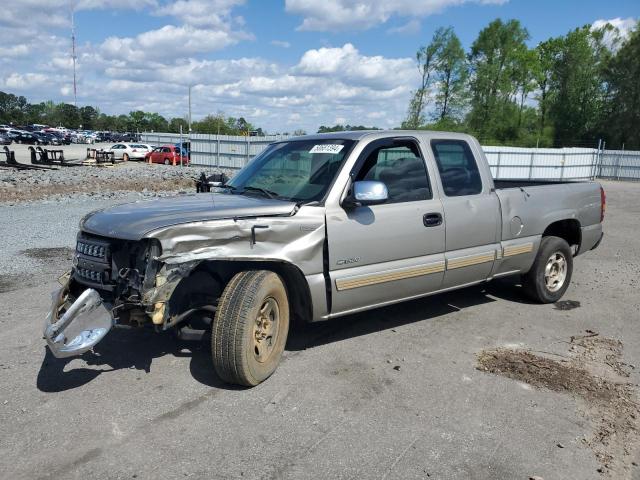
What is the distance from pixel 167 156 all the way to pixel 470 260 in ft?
110

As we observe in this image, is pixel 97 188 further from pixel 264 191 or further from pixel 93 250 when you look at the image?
pixel 93 250

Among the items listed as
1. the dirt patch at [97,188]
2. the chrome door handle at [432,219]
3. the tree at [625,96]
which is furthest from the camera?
the tree at [625,96]

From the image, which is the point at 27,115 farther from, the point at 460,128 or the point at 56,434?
the point at 56,434

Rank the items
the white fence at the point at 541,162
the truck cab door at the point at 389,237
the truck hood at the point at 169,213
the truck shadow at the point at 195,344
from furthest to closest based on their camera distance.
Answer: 1. the white fence at the point at 541,162
2. the truck cab door at the point at 389,237
3. the truck shadow at the point at 195,344
4. the truck hood at the point at 169,213

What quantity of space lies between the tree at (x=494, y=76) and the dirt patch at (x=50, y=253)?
49.5 m

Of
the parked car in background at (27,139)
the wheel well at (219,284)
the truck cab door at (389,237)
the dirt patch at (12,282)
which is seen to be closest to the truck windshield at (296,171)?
the truck cab door at (389,237)

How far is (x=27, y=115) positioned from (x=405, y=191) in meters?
135

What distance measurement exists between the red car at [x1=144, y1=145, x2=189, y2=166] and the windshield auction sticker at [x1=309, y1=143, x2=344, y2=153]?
3184 cm

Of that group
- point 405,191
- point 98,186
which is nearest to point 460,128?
point 98,186

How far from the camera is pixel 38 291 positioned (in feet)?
20.7

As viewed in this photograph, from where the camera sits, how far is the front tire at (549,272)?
6066mm

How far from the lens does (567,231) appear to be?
670 centimetres

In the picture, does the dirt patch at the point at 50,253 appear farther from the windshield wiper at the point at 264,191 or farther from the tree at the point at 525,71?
the tree at the point at 525,71

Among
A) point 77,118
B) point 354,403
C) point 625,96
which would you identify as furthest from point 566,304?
point 77,118
